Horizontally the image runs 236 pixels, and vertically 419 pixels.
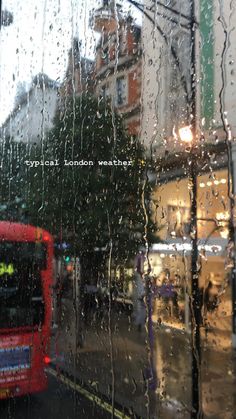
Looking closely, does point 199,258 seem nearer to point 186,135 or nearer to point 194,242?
point 194,242

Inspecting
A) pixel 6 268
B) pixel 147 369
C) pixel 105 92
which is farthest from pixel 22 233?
pixel 147 369

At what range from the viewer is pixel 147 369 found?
1.92m

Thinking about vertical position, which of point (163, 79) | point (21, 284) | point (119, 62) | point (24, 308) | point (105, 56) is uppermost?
point (105, 56)

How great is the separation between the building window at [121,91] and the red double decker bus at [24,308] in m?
1.04

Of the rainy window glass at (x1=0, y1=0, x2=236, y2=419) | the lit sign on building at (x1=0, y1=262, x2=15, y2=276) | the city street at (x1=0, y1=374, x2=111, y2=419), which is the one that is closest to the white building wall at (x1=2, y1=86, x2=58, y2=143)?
the rainy window glass at (x1=0, y1=0, x2=236, y2=419)

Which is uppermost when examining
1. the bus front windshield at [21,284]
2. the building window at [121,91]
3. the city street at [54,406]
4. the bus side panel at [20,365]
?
the building window at [121,91]

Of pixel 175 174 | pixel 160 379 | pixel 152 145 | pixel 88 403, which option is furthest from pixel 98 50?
pixel 88 403

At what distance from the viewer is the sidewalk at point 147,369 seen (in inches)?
68.6

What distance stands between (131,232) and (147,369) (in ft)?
2.26

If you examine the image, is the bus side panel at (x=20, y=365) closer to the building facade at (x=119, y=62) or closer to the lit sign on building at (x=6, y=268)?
the lit sign on building at (x=6, y=268)

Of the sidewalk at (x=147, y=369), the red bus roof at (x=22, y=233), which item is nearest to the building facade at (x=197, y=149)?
the sidewalk at (x=147, y=369)

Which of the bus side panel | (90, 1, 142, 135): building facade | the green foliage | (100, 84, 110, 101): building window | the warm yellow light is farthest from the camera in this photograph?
the bus side panel

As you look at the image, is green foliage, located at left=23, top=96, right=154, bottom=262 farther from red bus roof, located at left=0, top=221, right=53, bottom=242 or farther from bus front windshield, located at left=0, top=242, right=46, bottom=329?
bus front windshield, located at left=0, top=242, right=46, bottom=329

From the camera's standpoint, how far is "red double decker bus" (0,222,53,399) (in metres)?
2.37
